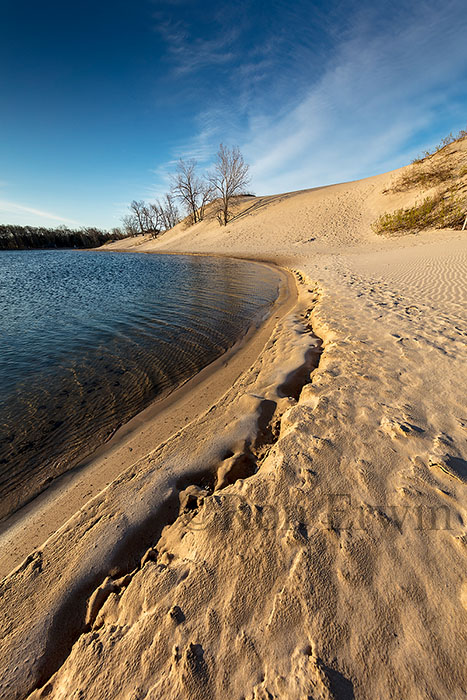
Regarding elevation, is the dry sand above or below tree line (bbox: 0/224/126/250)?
below

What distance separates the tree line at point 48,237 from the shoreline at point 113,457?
7792 cm

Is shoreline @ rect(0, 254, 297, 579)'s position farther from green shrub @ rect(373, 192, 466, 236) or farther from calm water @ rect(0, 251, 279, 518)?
green shrub @ rect(373, 192, 466, 236)

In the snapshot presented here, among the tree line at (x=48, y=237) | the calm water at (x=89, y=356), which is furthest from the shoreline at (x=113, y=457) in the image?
the tree line at (x=48, y=237)

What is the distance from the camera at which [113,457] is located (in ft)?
10.7

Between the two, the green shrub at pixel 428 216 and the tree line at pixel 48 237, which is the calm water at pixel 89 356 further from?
the tree line at pixel 48 237

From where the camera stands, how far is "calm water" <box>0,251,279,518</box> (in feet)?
11.3

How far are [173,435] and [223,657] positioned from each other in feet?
7.06

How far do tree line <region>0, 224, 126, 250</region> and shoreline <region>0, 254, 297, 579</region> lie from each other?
77.9m

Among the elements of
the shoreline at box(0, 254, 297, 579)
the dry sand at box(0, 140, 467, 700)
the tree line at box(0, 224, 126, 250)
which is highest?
the tree line at box(0, 224, 126, 250)

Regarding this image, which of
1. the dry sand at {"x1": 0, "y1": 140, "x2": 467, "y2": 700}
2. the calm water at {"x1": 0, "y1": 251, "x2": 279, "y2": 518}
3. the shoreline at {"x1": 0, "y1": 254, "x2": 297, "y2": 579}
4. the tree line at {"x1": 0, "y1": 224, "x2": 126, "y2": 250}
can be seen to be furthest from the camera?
the tree line at {"x1": 0, "y1": 224, "x2": 126, "y2": 250}

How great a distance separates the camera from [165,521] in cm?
223

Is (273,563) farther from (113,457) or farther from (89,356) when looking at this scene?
(89,356)

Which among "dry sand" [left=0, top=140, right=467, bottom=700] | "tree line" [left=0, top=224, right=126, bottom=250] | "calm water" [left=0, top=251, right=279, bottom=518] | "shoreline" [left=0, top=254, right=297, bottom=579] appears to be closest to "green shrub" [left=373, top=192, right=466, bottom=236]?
"calm water" [left=0, top=251, right=279, bottom=518]

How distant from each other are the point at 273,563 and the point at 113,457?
2.34 metres
